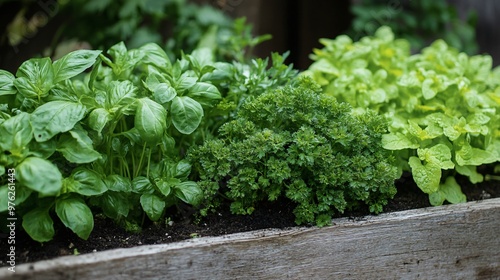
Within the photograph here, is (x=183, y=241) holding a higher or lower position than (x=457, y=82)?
lower

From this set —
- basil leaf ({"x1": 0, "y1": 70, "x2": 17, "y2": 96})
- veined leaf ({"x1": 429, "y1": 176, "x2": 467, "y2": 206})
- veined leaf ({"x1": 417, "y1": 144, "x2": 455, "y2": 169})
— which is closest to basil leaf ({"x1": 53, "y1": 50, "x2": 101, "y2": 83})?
basil leaf ({"x1": 0, "y1": 70, "x2": 17, "y2": 96})

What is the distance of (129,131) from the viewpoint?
142 centimetres

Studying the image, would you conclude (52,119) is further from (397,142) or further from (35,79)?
(397,142)

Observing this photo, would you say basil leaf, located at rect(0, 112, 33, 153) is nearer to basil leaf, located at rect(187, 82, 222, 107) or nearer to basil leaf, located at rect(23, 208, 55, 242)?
basil leaf, located at rect(23, 208, 55, 242)

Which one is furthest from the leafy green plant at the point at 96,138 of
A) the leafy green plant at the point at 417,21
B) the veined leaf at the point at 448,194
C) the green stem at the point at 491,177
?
the leafy green plant at the point at 417,21

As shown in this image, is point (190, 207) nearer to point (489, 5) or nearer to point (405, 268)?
point (405, 268)

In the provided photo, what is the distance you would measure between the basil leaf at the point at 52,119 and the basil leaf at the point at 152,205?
0.27 metres

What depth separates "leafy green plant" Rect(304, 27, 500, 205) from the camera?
5.22ft

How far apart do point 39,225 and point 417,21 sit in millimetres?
2455

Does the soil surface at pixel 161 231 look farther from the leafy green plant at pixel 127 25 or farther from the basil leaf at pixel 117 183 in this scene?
the leafy green plant at pixel 127 25

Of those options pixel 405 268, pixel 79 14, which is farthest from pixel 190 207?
pixel 79 14

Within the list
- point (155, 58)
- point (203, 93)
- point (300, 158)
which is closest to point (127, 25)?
point (155, 58)

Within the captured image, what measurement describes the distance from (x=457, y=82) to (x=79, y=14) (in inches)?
76.9

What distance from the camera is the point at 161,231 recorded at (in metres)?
1.45
